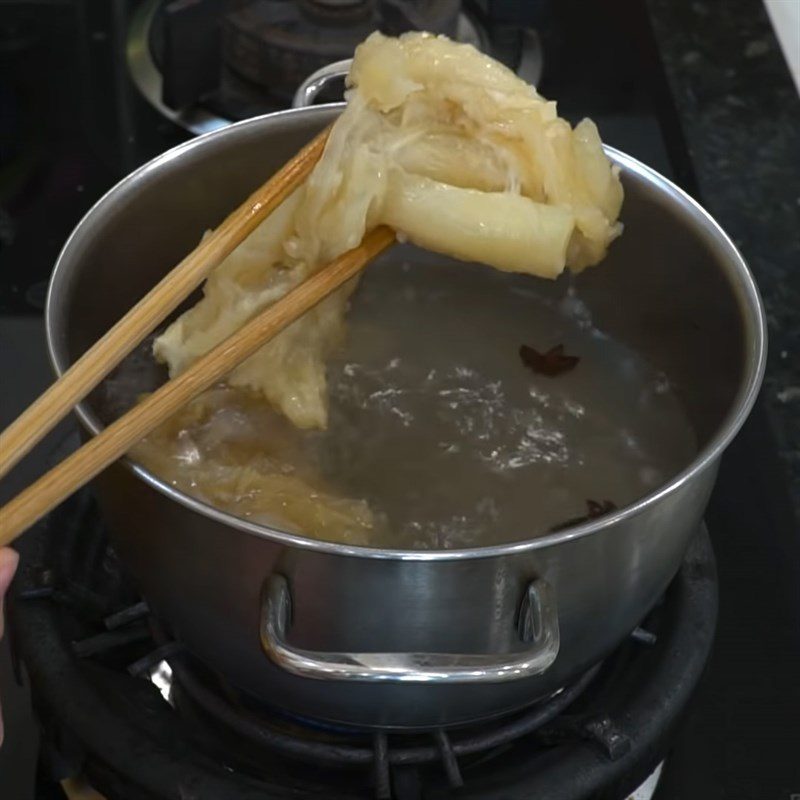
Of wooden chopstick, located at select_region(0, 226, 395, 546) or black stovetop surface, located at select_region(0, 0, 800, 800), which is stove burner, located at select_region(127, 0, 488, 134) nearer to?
black stovetop surface, located at select_region(0, 0, 800, 800)

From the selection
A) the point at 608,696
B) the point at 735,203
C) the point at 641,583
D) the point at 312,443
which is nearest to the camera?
the point at 641,583

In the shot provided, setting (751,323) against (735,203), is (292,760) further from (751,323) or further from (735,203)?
(735,203)

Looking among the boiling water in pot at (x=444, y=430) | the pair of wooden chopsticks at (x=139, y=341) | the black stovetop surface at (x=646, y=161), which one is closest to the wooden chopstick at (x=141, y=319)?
the pair of wooden chopsticks at (x=139, y=341)

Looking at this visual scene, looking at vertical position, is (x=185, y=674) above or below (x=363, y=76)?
below

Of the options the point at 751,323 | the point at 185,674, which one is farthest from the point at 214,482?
the point at 751,323

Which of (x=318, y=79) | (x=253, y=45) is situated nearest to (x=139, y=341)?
(x=318, y=79)

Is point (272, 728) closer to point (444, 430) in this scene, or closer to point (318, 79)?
point (444, 430)

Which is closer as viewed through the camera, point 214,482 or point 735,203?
point 214,482

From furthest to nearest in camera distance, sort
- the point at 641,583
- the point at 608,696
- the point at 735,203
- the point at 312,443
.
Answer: the point at 735,203 < the point at 312,443 < the point at 608,696 < the point at 641,583
